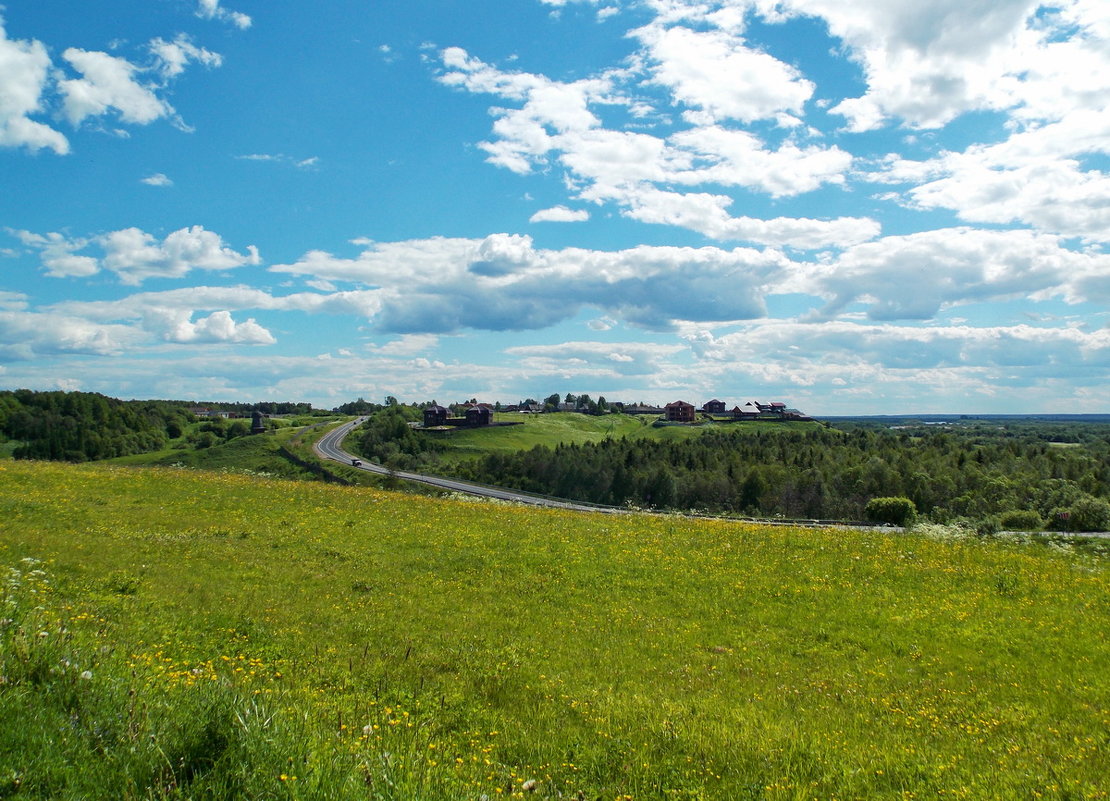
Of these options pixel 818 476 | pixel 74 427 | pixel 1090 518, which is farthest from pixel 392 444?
pixel 1090 518

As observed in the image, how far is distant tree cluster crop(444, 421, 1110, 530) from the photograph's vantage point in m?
65.6

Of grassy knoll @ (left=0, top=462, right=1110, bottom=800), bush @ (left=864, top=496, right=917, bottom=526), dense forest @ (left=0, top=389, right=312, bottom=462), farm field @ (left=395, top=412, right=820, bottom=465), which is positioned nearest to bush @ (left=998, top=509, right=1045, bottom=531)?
bush @ (left=864, top=496, right=917, bottom=526)

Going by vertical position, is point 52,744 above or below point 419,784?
above

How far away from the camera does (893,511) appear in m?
41.0

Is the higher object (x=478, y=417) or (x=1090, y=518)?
(x=478, y=417)

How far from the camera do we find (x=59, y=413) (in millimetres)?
158750

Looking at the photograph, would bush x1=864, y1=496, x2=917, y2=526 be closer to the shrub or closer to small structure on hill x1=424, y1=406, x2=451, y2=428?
the shrub

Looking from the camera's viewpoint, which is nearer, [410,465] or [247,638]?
[247,638]

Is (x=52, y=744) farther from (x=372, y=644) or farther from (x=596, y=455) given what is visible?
(x=596, y=455)

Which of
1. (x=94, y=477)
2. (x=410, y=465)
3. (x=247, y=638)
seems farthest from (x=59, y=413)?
(x=247, y=638)

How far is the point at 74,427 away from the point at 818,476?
16283 centimetres

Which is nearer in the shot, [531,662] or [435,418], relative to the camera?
[531,662]

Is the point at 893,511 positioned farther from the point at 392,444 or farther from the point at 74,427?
the point at 74,427

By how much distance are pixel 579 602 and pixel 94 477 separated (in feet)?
96.1
